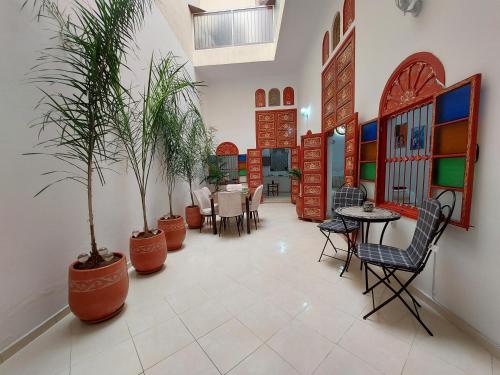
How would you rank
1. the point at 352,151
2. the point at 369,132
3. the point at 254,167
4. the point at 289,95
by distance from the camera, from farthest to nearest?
the point at 254,167 → the point at 289,95 → the point at 352,151 → the point at 369,132

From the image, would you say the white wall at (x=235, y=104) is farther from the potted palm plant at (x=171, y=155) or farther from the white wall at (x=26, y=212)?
the white wall at (x=26, y=212)

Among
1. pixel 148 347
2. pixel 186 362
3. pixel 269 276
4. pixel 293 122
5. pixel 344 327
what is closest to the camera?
pixel 186 362

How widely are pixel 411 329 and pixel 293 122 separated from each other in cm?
625

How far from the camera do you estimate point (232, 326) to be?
1687mm

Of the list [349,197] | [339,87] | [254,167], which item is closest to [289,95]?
[254,167]

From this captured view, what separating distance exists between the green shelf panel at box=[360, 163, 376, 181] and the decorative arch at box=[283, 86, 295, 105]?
15.0 ft

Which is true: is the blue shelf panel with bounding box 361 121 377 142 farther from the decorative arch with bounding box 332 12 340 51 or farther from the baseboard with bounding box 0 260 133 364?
the baseboard with bounding box 0 260 133 364

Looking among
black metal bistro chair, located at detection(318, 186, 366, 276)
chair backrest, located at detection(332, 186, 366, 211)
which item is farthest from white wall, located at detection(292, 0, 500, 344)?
chair backrest, located at detection(332, 186, 366, 211)

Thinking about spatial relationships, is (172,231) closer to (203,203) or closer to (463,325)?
(203,203)

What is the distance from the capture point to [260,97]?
681 centimetres

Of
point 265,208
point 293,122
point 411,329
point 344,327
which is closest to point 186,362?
point 344,327

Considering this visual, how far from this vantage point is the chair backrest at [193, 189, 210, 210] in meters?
4.28

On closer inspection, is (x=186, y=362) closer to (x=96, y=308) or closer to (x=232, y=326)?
(x=232, y=326)

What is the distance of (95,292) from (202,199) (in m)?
2.83
